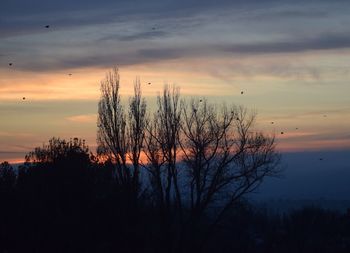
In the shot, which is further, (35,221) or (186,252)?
(186,252)

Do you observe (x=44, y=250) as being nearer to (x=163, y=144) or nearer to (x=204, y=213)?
(x=163, y=144)

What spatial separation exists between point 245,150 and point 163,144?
A: 544cm

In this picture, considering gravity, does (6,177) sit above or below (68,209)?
above

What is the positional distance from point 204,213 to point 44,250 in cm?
1772

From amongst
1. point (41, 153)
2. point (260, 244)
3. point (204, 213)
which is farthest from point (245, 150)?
point (260, 244)

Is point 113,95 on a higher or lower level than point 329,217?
higher

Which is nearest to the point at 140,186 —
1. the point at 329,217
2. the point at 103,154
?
the point at 103,154

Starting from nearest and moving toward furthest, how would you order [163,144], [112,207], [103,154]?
[112,207]
[103,154]
[163,144]

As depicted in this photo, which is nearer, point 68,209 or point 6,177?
point 68,209

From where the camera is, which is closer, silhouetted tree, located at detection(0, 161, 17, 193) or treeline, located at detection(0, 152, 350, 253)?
treeline, located at detection(0, 152, 350, 253)

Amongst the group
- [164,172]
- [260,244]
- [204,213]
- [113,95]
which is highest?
[113,95]

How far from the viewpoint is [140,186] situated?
36438 mm

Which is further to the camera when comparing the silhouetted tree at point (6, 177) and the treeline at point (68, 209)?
the silhouetted tree at point (6, 177)

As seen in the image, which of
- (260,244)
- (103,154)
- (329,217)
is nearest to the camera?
(103,154)
